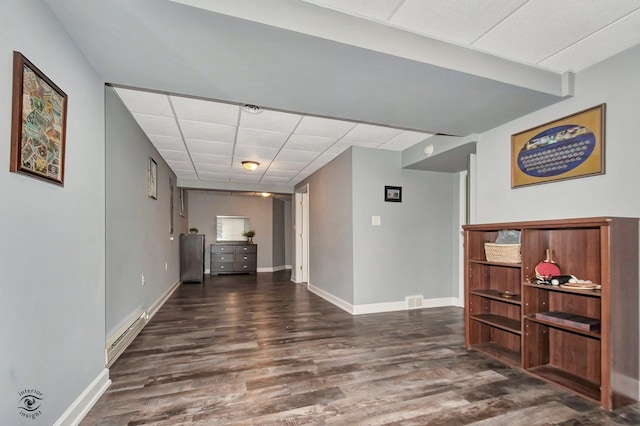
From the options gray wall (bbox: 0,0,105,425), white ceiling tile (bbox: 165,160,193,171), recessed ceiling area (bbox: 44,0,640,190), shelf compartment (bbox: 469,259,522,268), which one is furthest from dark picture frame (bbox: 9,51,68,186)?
white ceiling tile (bbox: 165,160,193,171)

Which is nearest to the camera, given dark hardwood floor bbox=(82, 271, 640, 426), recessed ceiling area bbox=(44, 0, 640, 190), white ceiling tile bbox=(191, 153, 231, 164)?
recessed ceiling area bbox=(44, 0, 640, 190)

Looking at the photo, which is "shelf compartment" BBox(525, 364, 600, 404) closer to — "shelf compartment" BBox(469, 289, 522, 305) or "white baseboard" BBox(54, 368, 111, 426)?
"shelf compartment" BBox(469, 289, 522, 305)

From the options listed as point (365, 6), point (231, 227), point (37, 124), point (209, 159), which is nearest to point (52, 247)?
point (37, 124)

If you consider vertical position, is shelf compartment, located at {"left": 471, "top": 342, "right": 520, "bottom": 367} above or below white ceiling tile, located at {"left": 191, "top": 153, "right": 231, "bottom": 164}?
below

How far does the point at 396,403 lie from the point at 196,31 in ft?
8.12

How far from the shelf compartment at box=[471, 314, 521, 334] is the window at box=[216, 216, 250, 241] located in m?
7.18

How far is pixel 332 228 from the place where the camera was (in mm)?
4789

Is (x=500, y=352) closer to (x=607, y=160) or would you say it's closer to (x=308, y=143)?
(x=607, y=160)

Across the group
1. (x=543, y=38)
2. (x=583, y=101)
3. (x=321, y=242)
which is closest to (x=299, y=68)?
(x=543, y=38)

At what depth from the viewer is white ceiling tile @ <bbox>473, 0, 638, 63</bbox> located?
165cm

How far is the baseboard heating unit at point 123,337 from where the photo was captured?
7.92ft

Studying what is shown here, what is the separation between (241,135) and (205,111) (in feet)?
2.28

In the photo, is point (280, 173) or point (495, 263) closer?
point (495, 263)

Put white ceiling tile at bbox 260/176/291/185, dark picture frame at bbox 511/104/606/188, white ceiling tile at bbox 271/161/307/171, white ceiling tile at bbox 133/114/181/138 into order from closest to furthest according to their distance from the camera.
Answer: dark picture frame at bbox 511/104/606/188, white ceiling tile at bbox 133/114/181/138, white ceiling tile at bbox 271/161/307/171, white ceiling tile at bbox 260/176/291/185
